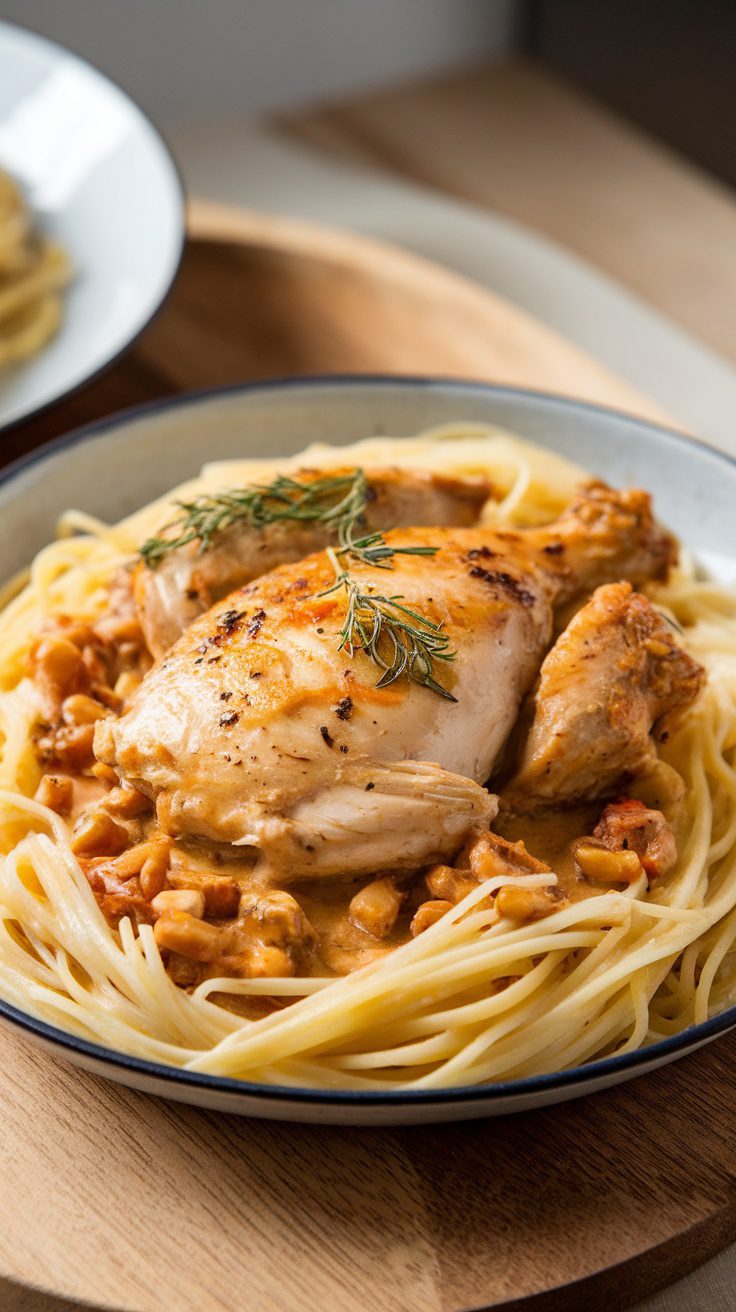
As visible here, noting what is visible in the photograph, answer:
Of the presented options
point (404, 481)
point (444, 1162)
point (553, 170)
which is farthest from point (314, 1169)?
point (553, 170)

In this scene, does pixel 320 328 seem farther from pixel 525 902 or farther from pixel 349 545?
pixel 525 902

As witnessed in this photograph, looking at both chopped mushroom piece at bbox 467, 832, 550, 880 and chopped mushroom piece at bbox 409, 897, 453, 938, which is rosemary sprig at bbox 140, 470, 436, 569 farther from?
chopped mushroom piece at bbox 409, 897, 453, 938

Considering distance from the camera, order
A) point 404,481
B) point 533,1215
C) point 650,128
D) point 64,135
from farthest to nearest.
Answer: point 650,128 < point 64,135 < point 404,481 < point 533,1215

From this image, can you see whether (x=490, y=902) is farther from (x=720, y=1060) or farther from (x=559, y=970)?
(x=720, y=1060)

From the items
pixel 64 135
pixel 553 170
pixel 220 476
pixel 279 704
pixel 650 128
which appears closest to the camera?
pixel 279 704

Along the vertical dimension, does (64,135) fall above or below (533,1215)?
above

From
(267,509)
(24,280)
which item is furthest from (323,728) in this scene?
(24,280)
